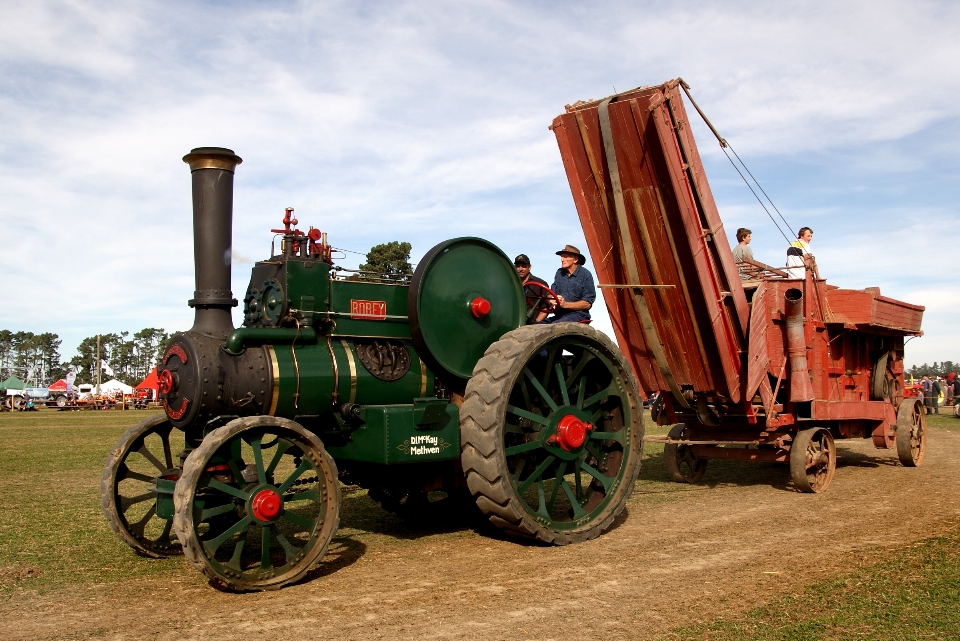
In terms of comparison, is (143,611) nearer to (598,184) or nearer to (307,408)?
(307,408)

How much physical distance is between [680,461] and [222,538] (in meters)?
6.15

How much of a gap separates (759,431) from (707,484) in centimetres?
116

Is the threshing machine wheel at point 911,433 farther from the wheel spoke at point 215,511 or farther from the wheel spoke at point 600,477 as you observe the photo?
the wheel spoke at point 215,511

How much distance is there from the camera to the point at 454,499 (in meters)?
7.50

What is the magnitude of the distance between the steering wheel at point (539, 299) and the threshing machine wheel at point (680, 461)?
3.03 meters

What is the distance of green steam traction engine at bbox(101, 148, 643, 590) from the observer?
5.21 metres

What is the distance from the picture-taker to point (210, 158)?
5.75m

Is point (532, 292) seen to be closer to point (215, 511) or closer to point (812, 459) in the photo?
point (215, 511)

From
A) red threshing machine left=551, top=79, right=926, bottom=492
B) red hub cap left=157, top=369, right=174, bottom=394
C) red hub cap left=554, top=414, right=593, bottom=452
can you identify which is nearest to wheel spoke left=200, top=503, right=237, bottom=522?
red hub cap left=157, top=369, right=174, bottom=394

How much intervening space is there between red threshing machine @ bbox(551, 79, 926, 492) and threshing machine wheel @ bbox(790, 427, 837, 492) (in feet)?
0.05

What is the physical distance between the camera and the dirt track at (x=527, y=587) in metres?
4.23

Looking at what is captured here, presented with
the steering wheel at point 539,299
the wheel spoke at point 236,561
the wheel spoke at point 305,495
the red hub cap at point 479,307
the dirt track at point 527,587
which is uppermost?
the steering wheel at point 539,299

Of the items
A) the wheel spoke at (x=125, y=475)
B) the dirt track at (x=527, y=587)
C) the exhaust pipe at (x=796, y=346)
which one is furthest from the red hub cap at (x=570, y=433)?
the exhaust pipe at (x=796, y=346)

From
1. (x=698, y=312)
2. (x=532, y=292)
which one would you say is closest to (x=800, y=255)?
(x=698, y=312)
